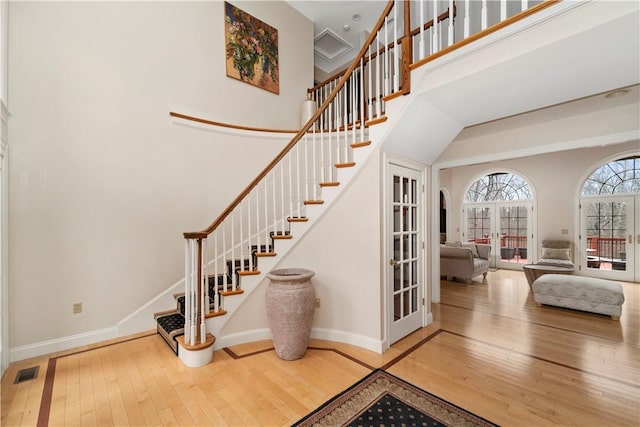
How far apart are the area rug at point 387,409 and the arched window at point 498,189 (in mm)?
7434

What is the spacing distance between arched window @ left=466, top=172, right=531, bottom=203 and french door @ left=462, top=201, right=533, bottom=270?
189mm

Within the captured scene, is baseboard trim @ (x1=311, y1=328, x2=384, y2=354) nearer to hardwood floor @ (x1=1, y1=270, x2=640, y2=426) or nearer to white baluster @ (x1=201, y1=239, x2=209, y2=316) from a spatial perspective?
hardwood floor @ (x1=1, y1=270, x2=640, y2=426)

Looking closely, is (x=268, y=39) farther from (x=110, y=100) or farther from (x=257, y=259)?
(x=257, y=259)

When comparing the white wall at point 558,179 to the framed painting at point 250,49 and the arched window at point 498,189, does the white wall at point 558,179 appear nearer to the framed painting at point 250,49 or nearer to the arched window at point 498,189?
the arched window at point 498,189

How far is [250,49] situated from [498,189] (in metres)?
7.56

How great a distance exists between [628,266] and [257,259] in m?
8.04

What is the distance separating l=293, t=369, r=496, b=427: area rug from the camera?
1854 millimetres

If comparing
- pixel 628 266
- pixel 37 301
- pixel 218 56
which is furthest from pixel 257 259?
pixel 628 266

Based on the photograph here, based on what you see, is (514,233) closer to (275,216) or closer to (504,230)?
(504,230)

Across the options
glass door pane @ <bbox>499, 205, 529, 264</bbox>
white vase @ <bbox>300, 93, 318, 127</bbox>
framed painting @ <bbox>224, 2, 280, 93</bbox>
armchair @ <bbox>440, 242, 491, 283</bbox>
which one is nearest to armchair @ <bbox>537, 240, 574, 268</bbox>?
glass door pane @ <bbox>499, 205, 529, 264</bbox>

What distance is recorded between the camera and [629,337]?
3188mm

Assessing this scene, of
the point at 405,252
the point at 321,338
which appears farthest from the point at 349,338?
the point at 405,252

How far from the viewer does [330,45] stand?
6.32 m

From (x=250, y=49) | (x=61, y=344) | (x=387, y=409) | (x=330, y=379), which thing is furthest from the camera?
(x=250, y=49)
